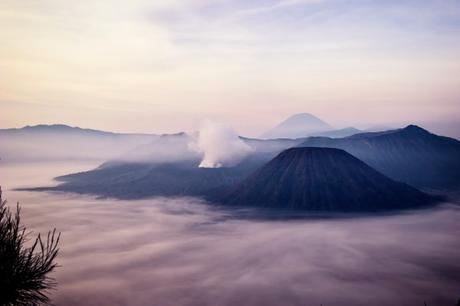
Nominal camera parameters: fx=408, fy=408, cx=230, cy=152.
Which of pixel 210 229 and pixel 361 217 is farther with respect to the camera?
pixel 361 217

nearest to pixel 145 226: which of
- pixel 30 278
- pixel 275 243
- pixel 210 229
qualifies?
pixel 210 229

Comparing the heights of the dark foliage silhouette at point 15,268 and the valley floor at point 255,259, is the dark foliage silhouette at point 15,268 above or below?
above

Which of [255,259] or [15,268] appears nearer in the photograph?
[15,268]

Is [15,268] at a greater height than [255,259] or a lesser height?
Answer: greater

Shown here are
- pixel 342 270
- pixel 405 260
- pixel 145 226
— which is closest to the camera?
pixel 342 270

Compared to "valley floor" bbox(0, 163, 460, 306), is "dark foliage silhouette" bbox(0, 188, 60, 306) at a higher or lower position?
higher

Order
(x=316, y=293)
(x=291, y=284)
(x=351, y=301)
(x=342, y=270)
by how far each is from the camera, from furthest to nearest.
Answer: (x=342, y=270)
(x=291, y=284)
(x=316, y=293)
(x=351, y=301)

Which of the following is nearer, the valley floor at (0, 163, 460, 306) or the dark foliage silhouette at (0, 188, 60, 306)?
the dark foliage silhouette at (0, 188, 60, 306)

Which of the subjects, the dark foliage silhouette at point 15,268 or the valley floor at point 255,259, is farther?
Result: the valley floor at point 255,259

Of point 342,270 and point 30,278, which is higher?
point 30,278

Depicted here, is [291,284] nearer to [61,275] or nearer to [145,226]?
[61,275]
